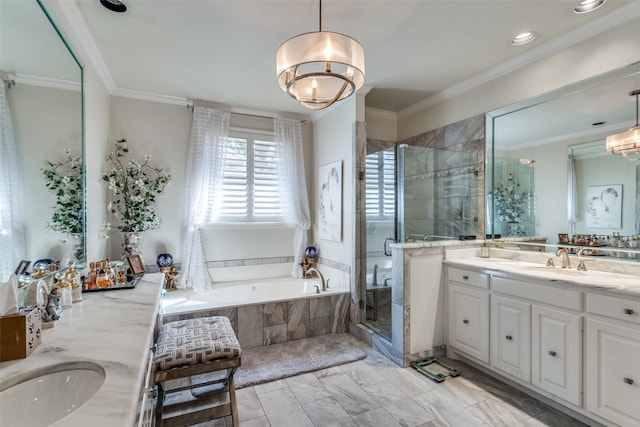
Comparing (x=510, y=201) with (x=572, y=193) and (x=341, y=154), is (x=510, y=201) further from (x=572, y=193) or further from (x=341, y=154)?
(x=341, y=154)

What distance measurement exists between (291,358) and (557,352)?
1961 mm

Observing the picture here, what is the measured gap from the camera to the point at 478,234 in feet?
9.69

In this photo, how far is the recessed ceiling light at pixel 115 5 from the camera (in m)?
1.86

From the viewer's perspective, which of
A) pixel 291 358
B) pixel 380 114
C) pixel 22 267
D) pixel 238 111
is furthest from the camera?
pixel 380 114

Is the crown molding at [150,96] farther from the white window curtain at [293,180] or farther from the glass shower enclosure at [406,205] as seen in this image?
the glass shower enclosure at [406,205]

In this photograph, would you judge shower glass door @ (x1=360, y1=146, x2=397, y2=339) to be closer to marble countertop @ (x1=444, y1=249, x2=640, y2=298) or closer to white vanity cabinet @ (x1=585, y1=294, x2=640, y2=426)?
marble countertop @ (x1=444, y1=249, x2=640, y2=298)

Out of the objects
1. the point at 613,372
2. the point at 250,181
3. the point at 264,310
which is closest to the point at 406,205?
the point at 264,310

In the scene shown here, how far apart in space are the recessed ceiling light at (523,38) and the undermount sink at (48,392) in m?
3.08

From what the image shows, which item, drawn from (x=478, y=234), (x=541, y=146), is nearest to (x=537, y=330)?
(x=478, y=234)

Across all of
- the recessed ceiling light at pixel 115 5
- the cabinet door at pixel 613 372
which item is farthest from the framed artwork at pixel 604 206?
the recessed ceiling light at pixel 115 5

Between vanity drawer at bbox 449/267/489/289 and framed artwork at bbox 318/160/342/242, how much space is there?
1284 millimetres

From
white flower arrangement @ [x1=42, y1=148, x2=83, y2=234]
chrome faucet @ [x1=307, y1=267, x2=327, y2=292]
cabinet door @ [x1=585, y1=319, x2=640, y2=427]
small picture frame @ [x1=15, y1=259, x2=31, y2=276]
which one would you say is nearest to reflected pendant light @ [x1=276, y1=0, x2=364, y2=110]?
white flower arrangement @ [x1=42, y1=148, x2=83, y2=234]

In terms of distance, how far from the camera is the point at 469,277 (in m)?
2.49

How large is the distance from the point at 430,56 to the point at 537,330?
2231 millimetres
